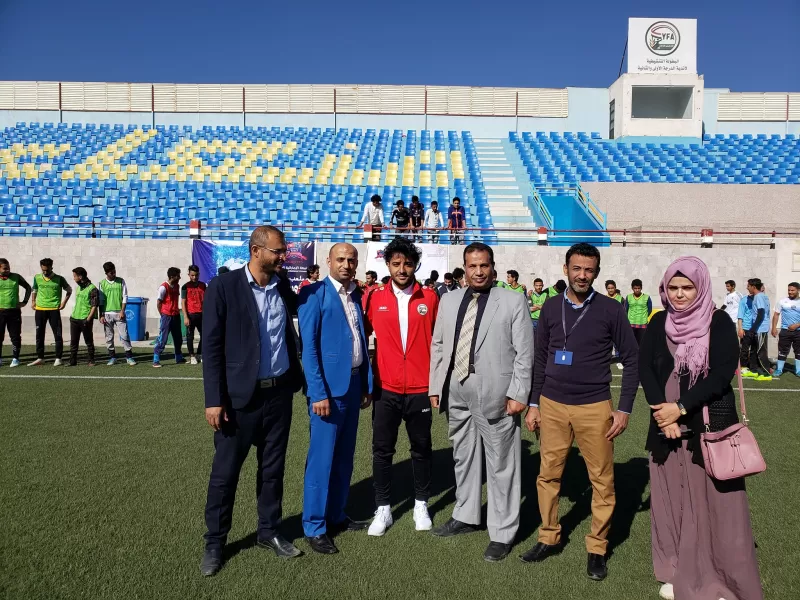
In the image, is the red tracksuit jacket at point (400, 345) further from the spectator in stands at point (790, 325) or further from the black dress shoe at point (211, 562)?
the spectator in stands at point (790, 325)

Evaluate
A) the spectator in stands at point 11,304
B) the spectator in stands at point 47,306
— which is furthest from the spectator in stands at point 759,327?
the spectator in stands at point 11,304

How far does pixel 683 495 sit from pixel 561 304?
52.5 inches

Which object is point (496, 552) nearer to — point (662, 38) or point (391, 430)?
point (391, 430)

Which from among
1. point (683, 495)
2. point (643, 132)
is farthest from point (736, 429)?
point (643, 132)

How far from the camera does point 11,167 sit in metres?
25.8

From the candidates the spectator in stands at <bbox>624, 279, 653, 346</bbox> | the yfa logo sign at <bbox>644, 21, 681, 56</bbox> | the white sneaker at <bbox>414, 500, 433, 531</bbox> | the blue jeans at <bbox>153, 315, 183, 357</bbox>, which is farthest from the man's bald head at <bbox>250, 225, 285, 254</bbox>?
the yfa logo sign at <bbox>644, 21, 681, 56</bbox>

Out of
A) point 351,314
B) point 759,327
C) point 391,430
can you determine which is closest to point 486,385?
point 391,430

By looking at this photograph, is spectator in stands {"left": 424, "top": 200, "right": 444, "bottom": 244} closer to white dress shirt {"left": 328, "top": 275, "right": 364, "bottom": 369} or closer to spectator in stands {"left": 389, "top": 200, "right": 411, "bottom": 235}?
spectator in stands {"left": 389, "top": 200, "right": 411, "bottom": 235}

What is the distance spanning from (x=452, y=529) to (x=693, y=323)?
220 cm

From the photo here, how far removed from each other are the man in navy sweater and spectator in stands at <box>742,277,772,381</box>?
9.23 m

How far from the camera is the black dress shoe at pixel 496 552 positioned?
406 centimetres

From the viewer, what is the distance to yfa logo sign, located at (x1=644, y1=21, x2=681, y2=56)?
1053 inches

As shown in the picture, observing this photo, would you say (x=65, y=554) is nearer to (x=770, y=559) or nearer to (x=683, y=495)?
(x=683, y=495)

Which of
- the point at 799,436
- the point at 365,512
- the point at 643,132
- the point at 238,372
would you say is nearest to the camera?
the point at 238,372
